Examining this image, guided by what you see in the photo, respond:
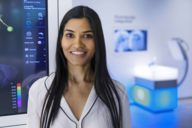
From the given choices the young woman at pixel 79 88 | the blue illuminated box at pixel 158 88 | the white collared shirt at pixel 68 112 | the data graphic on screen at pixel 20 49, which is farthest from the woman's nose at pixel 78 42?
the blue illuminated box at pixel 158 88

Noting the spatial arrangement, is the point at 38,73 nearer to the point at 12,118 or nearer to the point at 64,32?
the point at 12,118

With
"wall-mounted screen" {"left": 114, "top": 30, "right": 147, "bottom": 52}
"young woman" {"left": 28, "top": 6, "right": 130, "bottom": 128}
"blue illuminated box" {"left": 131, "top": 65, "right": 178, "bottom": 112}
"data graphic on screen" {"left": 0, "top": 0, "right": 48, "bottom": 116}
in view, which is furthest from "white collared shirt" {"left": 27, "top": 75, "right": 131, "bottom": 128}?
"wall-mounted screen" {"left": 114, "top": 30, "right": 147, "bottom": 52}

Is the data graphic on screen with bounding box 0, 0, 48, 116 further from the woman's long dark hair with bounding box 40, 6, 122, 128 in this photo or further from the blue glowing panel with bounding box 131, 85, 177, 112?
the blue glowing panel with bounding box 131, 85, 177, 112

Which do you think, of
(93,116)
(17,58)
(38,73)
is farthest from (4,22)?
(93,116)

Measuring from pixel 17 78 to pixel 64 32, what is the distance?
1.24 feet

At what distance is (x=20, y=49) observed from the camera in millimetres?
1324

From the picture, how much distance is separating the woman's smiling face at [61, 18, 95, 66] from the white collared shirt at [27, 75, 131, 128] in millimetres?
179

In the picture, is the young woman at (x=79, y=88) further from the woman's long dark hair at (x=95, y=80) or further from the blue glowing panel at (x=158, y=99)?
the blue glowing panel at (x=158, y=99)

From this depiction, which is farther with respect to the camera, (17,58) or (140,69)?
(140,69)

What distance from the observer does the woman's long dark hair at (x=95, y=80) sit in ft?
3.67

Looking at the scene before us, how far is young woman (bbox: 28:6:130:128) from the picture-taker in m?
1.11

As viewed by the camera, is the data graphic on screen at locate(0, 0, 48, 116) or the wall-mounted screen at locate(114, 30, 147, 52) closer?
the data graphic on screen at locate(0, 0, 48, 116)

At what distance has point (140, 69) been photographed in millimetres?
5816

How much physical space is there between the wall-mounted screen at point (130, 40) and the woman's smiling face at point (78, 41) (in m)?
4.56
